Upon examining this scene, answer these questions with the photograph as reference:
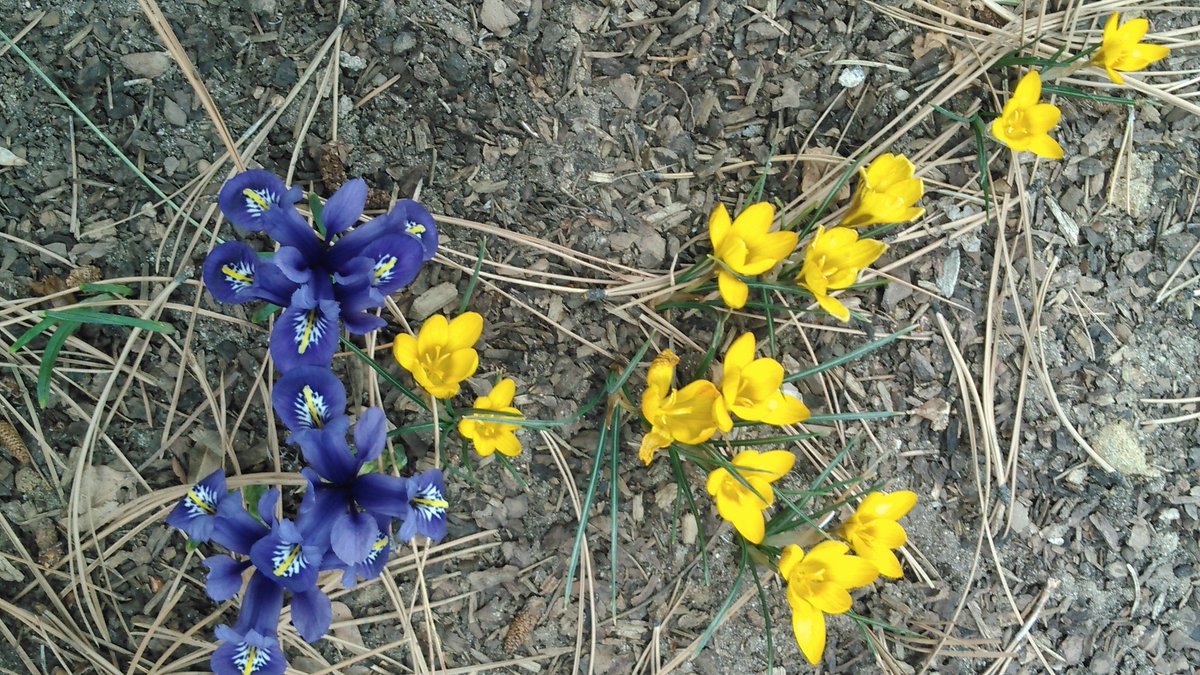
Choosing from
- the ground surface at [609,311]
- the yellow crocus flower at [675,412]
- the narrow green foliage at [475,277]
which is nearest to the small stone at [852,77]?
the ground surface at [609,311]

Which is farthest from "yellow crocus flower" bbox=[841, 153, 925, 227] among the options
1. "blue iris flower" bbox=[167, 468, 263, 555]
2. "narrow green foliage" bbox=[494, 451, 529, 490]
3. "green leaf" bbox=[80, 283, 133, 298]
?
"green leaf" bbox=[80, 283, 133, 298]

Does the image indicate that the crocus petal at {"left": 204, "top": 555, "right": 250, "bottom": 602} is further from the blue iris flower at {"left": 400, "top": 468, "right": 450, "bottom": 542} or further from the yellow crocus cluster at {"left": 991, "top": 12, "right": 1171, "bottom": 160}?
the yellow crocus cluster at {"left": 991, "top": 12, "right": 1171, "bottom": 160}

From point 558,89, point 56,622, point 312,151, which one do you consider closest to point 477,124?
point 558,89

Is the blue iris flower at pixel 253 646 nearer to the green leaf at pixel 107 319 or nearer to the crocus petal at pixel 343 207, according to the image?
the green leaf at pixel 107 319

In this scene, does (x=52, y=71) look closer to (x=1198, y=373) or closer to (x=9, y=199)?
(x=9, y=199)

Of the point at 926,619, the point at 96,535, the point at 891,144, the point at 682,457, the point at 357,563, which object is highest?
the point at 891,144

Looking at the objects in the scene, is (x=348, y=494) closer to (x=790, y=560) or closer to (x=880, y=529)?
(x=790, y=560)

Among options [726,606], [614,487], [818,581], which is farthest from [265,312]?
[818,581]
